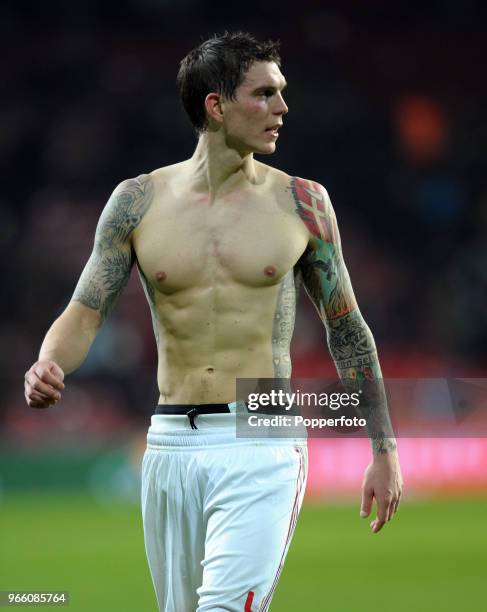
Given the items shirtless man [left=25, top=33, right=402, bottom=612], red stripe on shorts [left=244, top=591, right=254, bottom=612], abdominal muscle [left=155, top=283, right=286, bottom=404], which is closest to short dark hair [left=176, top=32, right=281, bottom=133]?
shirtless man [left=25, top=33, right=402, bottom=612]

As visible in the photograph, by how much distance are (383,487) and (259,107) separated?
1.46 m

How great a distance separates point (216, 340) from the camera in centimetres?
446

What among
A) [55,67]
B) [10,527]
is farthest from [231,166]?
[55,67]

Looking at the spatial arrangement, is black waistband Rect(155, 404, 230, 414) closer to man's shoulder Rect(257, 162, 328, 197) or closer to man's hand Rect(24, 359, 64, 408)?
man's hand Rect(24, 359, 64, 408)

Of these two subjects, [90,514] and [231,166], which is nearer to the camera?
[231,166]

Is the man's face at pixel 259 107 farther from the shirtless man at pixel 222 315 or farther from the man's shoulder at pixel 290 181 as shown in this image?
the man's shoulder at pixel 290 181

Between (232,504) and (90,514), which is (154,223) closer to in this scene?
(232,504)

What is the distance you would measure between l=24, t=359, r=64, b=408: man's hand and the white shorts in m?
0.55

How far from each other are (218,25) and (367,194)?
13.7ft

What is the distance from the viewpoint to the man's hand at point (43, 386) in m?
4.02

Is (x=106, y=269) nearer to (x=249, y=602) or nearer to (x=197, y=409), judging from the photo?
(x=197, y=409)

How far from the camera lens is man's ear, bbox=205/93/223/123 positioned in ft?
15.3

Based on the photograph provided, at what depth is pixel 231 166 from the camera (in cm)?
468

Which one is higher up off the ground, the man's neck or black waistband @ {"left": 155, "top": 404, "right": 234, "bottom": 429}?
the man's neck
